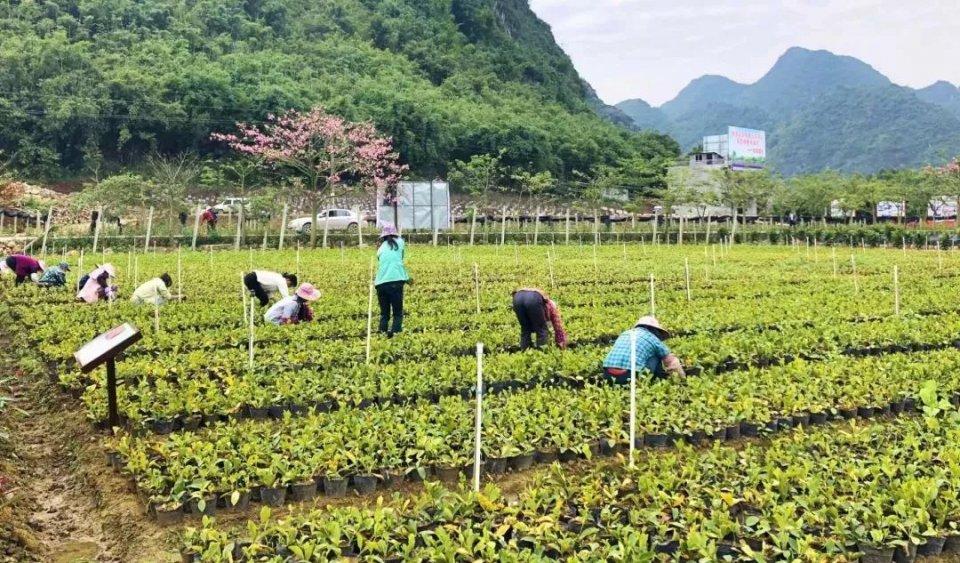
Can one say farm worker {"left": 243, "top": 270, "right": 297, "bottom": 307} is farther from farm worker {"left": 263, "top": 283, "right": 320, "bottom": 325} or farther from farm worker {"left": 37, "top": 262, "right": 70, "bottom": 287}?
farm worker {"left": 37, "top": 262, "right": 70, "bottom": 287}

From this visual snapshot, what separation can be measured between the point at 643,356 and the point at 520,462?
7.84ft

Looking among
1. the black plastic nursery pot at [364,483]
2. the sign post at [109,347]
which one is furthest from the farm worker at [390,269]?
the black plastic nursery pot at [364,483]

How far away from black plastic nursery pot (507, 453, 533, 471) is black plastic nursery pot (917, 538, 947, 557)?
288 cm

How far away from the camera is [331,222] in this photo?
38969mm

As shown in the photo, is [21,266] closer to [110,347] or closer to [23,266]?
[23,266]

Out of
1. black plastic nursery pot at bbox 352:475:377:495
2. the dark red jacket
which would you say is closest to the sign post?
black plastic nursery pot at bbox 352:475:377:495

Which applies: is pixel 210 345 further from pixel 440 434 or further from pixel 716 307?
pixel 716 307

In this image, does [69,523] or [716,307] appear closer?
[69,523]

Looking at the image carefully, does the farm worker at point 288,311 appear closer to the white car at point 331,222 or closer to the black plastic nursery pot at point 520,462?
the black plastic nursery pot at point 520,462

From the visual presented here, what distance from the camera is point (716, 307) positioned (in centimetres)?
1427

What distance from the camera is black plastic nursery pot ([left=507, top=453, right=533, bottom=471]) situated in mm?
6441

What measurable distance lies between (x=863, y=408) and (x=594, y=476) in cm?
363

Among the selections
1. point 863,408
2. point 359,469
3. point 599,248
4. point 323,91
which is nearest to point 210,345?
point 359,469

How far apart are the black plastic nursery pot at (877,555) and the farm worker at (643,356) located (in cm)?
367
